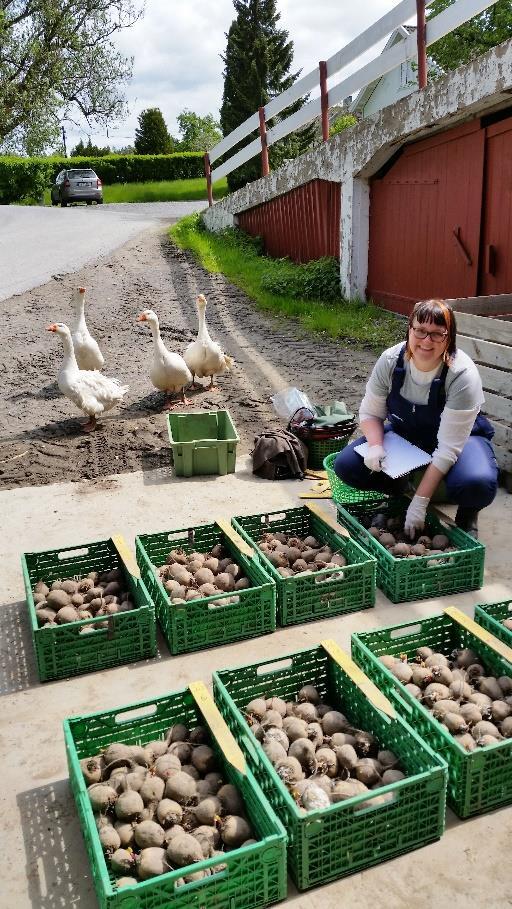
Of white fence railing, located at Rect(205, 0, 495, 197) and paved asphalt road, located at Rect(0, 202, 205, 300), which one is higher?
white fence railing, located at Rect(205, 0, 495, 197)

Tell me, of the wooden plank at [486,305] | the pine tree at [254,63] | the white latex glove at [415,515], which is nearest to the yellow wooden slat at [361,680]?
the white latex glove at [415,515]

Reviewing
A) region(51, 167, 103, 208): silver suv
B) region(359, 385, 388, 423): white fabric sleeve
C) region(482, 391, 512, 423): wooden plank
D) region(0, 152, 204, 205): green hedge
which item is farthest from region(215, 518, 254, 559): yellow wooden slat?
region(0, 152, 204, 205): green hedge

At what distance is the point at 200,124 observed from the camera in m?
69.0

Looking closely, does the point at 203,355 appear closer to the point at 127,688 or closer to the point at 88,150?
the point at 127,688

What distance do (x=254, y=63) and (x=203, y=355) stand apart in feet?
110

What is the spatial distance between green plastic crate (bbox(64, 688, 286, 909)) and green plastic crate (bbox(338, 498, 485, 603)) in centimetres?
165

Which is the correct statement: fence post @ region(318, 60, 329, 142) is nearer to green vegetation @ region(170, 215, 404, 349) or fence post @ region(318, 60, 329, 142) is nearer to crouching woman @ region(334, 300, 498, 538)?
green vegetation @ region(170, 215, 404, 349)

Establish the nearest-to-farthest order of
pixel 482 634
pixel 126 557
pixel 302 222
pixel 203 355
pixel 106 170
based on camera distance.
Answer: pixel 482 634 < pixel 126 557 < pixel 203 355 < pixel 302 222 < pixel 106 170

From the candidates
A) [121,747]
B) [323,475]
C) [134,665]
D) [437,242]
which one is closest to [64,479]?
[323,475]

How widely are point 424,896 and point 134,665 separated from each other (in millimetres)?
1757

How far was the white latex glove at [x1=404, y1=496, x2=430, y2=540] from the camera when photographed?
4465 millimetres

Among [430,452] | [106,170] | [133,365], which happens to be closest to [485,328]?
[430,452]

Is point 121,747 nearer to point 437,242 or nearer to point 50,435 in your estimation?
point 50,435

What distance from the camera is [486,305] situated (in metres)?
7.03
